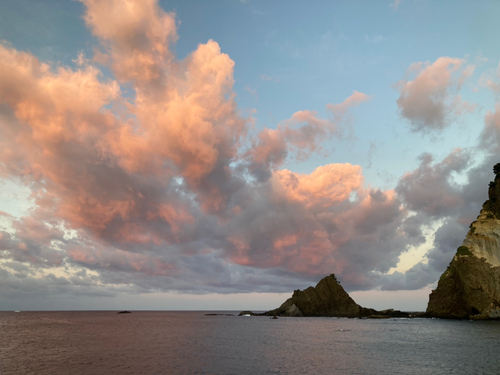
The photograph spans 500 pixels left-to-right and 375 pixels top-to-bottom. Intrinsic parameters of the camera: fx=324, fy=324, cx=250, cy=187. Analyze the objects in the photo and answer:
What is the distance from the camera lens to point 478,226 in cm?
11988

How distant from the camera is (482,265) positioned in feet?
377

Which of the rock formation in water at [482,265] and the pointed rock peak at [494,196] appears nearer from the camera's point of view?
the rock formation in water at [482,265]

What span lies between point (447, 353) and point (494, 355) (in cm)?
655

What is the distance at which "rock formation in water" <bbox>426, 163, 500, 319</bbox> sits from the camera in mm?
113500

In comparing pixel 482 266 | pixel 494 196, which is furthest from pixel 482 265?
pixel 494 196

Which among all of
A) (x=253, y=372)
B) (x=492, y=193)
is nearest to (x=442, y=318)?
(x=492, y=193)

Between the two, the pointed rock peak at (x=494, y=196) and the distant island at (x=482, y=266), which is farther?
the pointed rock peak at (x=494, y=196)

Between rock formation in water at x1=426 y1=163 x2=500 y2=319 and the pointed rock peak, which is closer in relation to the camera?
rock formation in water at x1=426 y1=163 x2=500 y2=319

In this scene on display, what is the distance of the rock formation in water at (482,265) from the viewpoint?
11350cm

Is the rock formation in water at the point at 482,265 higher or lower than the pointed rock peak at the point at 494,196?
lower

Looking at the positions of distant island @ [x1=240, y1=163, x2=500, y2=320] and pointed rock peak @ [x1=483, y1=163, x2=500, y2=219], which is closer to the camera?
distant island @ [x1=240, y1=163, x2=500, y2=320]

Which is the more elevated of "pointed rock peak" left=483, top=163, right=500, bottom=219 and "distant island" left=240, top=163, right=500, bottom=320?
"pointed rock peak" left=483, top=163, right=500, bottom=219

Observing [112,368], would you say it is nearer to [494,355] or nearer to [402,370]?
[402,370]

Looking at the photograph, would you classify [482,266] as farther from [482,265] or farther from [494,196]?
[494,196]
